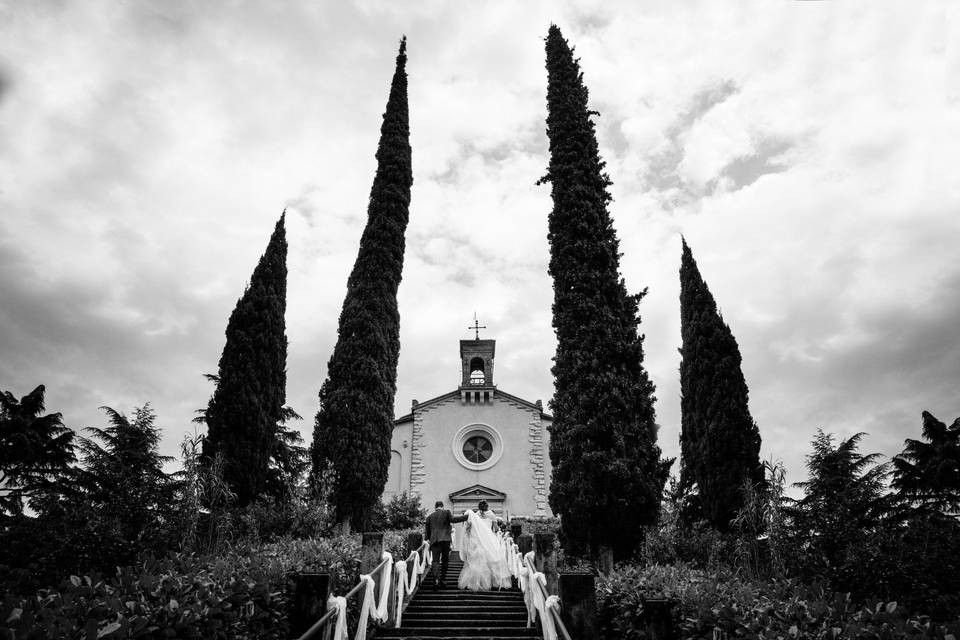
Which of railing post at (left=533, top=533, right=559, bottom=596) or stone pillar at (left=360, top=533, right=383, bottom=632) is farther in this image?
railing post at (left=533, top=533, right=559, bottom=596)

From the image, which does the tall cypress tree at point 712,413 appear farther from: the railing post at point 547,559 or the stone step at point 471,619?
the stone step at point 471,619

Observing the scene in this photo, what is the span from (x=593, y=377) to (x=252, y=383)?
10.2m

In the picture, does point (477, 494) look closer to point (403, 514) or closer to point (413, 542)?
point (403, 514)

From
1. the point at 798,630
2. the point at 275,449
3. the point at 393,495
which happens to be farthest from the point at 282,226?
the point at 798,630

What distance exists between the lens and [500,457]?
24.5 meters

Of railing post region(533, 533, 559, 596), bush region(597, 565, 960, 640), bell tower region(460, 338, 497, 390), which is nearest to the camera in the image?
bush region(597, 565, 960, 640)

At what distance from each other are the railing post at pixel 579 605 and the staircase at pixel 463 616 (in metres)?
2.27

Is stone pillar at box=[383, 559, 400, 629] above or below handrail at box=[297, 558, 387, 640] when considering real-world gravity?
below

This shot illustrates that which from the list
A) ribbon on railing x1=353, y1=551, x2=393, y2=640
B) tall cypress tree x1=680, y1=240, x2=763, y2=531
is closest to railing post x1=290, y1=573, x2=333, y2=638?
ribbon on railing x1=353, y1=551, x2=393, y2=640

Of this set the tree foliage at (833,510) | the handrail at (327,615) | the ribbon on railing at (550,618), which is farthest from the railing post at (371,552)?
the tree foliage at (833,510)

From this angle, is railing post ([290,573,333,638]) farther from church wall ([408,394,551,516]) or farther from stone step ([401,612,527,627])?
church wall ([408,394,551,516])

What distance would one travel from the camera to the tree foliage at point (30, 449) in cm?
1434

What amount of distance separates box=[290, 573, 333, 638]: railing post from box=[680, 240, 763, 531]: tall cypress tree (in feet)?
40.7

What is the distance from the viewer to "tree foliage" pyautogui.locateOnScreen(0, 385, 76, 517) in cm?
1434
